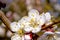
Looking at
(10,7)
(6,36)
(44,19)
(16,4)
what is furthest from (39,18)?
(16,4)

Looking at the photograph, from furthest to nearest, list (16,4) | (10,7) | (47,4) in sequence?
(47,4) → (16,4) → (10,7)

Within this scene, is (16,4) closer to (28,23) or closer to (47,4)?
(47,4)

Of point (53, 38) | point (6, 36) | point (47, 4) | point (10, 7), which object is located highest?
point (47, 4)

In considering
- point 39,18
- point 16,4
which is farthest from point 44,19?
point 16,4

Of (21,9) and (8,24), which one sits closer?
(8,24)

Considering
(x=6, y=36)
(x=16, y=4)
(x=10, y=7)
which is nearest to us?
(x=6, y=36)

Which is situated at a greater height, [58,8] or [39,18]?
[58,8]
